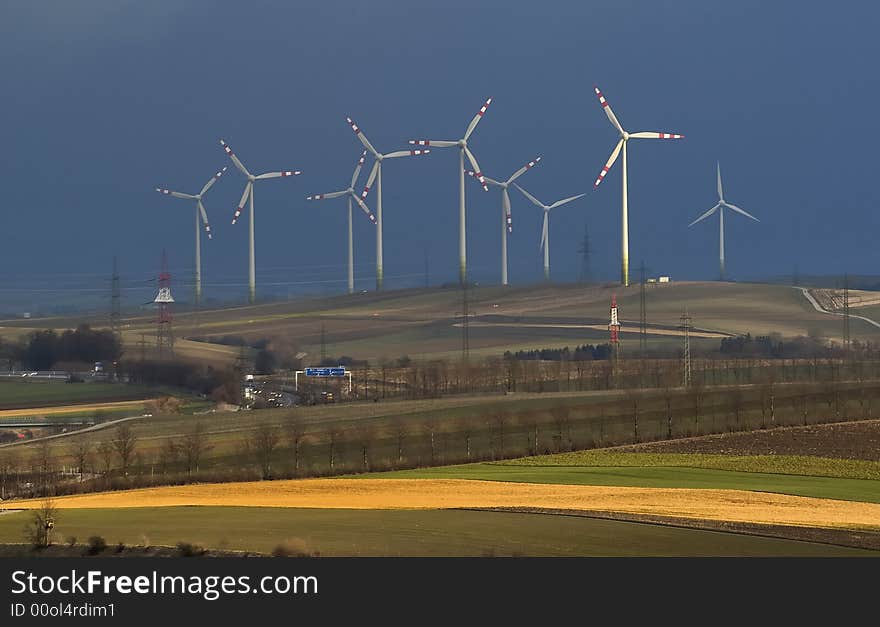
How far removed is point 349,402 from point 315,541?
79.2 meters

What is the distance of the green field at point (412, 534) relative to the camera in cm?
3894

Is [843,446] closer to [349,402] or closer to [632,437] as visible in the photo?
[632,437]

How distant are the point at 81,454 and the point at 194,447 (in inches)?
231

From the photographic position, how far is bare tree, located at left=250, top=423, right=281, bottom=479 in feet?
248

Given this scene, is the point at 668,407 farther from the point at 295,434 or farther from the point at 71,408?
the point at 71,408

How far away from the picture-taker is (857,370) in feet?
410

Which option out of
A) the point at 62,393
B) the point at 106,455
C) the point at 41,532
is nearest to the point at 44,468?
the point at 106,455

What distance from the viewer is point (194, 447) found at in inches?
3238

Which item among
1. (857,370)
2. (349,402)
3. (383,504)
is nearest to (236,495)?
(383,504)

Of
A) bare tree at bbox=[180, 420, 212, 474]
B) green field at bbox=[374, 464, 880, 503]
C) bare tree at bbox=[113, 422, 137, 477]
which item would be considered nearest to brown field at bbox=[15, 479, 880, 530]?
Result: green field at bbox=[374, 464, 880, 503]

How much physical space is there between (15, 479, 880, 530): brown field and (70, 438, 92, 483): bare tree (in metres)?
12.6

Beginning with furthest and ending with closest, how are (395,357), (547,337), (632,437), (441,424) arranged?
1. (547,337)
2. (395,357)
3. (441,424)
4. (632,437)

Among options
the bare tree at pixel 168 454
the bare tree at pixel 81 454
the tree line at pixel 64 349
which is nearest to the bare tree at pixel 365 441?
the bare tree at pixel 168 454

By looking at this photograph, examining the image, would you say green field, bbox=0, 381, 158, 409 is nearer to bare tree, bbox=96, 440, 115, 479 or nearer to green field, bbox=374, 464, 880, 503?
bare tree, bbox=96, 440, 115, 479
